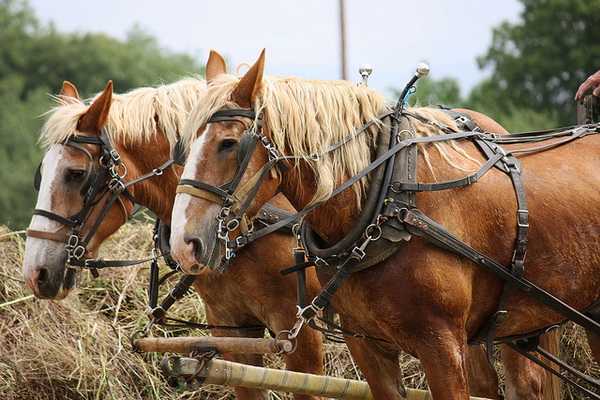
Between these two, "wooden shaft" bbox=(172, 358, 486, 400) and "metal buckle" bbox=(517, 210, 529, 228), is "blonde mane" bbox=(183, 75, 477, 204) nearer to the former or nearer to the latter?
"metal buckle" bbox=(517, 210, 529, 228)

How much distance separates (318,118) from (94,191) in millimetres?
1385

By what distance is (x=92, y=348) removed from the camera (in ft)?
19.3

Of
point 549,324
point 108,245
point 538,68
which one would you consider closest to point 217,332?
point 549,324

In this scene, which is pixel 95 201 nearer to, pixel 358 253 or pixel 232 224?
pixel 232 224

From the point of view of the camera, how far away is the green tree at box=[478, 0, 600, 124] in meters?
29.4

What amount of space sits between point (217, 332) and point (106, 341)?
51.6 inches

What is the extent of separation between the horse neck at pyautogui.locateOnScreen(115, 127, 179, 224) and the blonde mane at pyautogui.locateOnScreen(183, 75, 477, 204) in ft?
3.38

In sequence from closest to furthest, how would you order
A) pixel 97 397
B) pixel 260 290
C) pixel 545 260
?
pixel 545 260 → pixel 260 290 → pixel 97 397

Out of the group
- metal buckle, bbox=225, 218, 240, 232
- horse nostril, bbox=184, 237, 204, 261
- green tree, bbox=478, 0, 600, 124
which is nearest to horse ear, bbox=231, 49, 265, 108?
metal buckle, bbox=225, 218, 240, 232

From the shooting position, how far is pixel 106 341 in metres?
5.91

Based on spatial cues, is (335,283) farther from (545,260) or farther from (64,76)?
(64,76)

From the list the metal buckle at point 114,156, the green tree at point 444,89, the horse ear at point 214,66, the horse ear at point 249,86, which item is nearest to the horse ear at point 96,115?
the metal buckle at point 114,156

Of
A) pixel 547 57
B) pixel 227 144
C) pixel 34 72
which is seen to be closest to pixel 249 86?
pixel 227 144

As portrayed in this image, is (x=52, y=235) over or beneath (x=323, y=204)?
beneath
